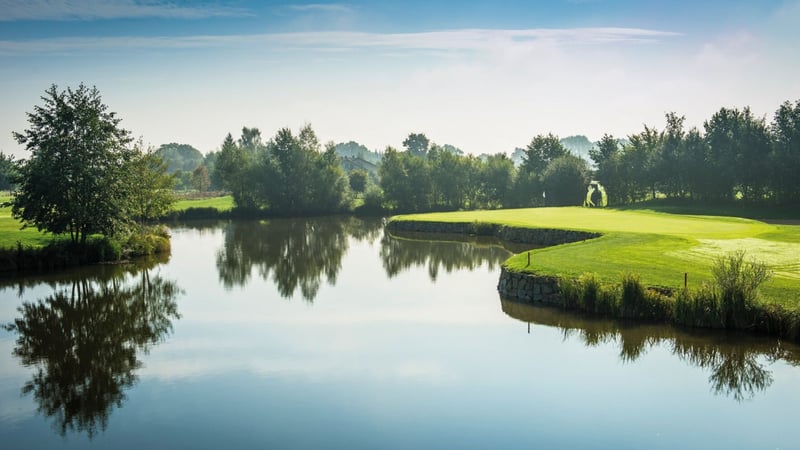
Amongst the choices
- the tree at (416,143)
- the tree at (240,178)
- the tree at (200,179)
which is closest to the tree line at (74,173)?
the tree at (240,178)

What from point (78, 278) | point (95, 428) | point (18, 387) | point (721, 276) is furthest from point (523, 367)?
point (78, 278)

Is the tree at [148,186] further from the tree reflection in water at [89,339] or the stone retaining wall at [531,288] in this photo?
the stone retaining wall at [531,288]

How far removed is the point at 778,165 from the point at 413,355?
52.9 m

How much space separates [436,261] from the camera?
35.1 metres

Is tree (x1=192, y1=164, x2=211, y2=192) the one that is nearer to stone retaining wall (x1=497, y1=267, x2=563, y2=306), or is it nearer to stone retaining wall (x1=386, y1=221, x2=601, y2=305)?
stone retaining wall (x1=386, y1=221, x2=601, y2=305)

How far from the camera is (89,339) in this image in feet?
60.8

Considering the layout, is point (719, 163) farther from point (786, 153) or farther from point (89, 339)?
point (89, 339)

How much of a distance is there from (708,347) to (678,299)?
236cm

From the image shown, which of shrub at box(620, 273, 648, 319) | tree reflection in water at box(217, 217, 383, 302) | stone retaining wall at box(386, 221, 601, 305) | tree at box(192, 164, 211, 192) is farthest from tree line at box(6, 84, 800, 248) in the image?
tree at box(192, 164, 211, 192)

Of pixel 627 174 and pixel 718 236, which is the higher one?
pixel 627 174

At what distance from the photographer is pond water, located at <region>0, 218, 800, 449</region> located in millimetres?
11852

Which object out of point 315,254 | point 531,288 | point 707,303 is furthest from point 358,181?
point 707,303

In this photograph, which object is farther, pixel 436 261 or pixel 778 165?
pixel 778 165

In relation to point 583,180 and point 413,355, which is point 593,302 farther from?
point 583,180
